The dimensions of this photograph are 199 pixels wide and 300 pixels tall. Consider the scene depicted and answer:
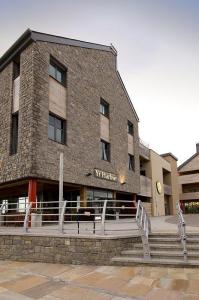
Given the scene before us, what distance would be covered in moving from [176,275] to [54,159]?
1027cm

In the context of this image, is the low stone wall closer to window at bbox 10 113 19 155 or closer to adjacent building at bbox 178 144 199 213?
window at bbox 10 113 19 155

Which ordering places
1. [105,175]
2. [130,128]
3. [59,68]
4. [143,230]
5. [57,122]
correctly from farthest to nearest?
[130,128], [105,175], [59,68], [57,122], [143,230]

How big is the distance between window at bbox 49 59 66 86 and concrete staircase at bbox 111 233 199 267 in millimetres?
12002

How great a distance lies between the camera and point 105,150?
22250 mm

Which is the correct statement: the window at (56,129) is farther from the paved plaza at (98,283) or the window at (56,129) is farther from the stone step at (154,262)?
the stone step at (154,262)

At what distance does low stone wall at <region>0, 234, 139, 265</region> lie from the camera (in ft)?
28.2

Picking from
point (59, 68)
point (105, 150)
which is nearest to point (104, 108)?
point (105, 150)

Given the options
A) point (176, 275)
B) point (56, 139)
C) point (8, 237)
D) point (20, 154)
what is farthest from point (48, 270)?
point (56, 139)

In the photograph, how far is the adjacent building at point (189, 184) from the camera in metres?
45.8

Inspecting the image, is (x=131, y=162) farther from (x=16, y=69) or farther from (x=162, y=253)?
(x=162, y=253)

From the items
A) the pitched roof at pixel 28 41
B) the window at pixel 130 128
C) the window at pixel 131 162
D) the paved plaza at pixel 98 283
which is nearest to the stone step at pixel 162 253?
the paved plaza at pixel 98 283

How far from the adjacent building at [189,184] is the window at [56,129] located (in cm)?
3225

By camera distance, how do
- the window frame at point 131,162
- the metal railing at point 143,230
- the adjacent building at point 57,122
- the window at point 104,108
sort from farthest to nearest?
1. the window frame at point 131,162
2. the window at point 104,108
3. the adjacent building at point 57,122
4. the metal railing at point 143,230

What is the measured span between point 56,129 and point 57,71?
4.04 metres
